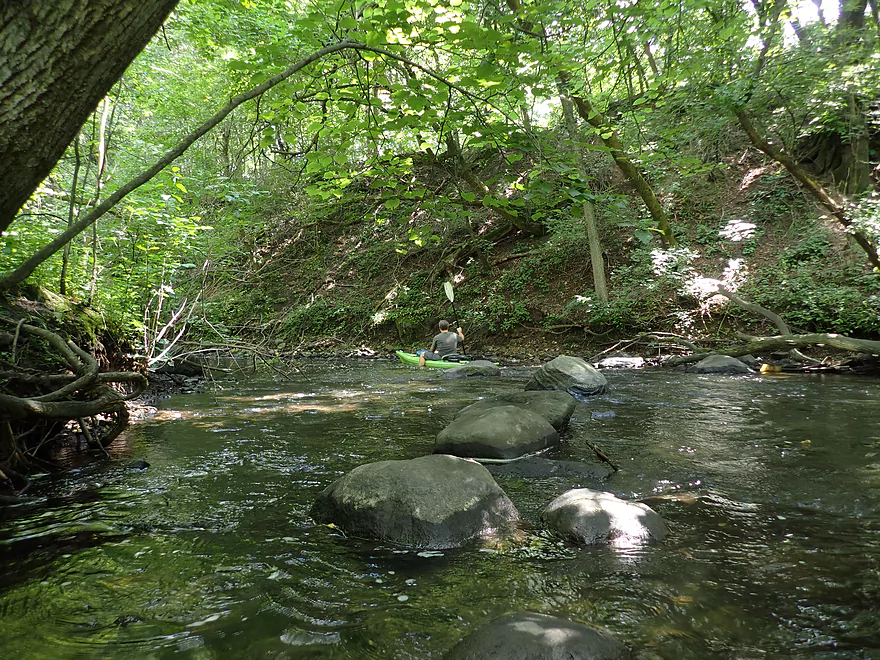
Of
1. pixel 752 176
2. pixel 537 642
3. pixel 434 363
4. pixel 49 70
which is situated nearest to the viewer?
pixel 49 70

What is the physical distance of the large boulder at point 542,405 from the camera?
5.39 meters

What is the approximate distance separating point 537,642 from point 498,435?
9.38 feet

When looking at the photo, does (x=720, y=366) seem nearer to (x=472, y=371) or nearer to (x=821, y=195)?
(x=821, y=195)

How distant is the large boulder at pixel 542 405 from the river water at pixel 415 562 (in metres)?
0.37

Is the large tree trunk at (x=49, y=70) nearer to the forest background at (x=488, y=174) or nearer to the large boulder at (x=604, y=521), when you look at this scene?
the forest background at (x=488, y=174)

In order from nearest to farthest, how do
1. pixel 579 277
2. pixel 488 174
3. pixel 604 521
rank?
pixel 604 521, pixel 579 277, pixel 488 174

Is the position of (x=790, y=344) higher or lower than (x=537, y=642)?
higher

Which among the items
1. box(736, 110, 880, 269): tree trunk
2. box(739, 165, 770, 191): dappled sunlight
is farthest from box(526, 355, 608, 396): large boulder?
box(739, 165, 770, 191): dappled sunlight

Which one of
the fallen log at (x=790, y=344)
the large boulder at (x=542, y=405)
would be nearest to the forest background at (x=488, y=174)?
the fallen log at (x=790, y=344)

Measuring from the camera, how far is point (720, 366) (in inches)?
372

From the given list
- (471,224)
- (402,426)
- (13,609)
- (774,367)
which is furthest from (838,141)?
(13,609)

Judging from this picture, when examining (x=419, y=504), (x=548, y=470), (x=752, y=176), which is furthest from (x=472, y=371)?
(x=752, y=176)

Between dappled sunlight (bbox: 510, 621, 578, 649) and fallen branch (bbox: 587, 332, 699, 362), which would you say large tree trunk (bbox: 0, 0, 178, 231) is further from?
fallen branch (bbox: 587, 332, 699, 362)

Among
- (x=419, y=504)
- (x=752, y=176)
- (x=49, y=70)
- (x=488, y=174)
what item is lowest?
(x=419, y=504)
